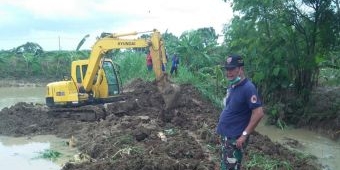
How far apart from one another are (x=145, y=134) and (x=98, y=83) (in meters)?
5.42

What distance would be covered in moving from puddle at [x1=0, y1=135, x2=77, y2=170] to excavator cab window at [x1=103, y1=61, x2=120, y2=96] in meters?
3.05

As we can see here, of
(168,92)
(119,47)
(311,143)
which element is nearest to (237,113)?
(311,143)

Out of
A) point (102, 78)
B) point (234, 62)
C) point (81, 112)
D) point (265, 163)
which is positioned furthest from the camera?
point (102, 78)

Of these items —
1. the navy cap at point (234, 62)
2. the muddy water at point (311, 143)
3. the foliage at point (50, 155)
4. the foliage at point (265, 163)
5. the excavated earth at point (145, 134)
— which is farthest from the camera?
the muddy water at point (311, 143)

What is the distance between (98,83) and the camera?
16125mm

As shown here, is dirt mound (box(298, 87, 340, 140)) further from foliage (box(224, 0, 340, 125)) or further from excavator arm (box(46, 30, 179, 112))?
excavator arm (box(46, 30, 179, 112))

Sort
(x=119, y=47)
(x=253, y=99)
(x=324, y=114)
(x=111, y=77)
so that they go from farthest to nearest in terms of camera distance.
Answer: (x=111, y=77) < (x=324, y=114) < (x=119, y=47) < (x=253, y=99)

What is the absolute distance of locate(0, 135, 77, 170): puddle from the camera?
10367 millimetres

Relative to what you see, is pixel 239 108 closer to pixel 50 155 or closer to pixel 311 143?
pixel 50 155

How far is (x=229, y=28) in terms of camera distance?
20.2 metres

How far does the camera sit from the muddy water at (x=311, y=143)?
1119 cm

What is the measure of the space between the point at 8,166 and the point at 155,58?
6123mm

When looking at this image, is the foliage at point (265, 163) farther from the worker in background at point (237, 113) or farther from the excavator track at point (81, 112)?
the excavator track at point (81, 112)

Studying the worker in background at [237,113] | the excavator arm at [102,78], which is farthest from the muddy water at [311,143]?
the worker in background at [237,113]
